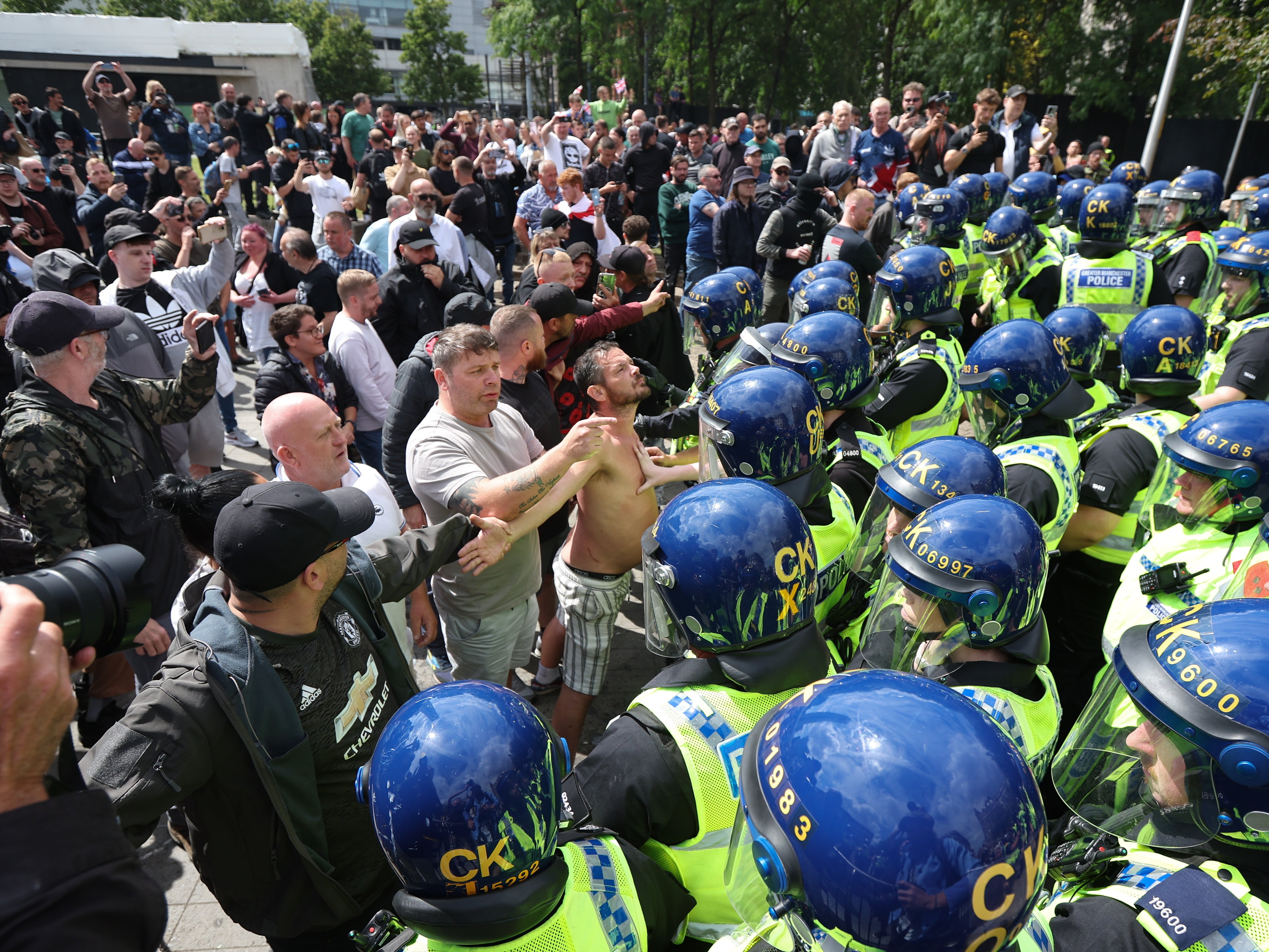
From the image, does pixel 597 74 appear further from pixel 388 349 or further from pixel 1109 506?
pixel 1109 506

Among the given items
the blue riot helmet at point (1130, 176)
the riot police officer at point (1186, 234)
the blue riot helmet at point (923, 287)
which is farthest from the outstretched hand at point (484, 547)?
the blue riot helmet at point (1130, 176)

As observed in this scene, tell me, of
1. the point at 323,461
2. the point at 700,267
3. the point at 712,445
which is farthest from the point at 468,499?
the point at 700,267

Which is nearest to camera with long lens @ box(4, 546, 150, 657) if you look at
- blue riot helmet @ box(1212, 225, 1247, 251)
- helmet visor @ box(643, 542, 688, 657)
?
helmet visor @ box(643, 542, 688, 657)

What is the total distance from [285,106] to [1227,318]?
17190 millimetres

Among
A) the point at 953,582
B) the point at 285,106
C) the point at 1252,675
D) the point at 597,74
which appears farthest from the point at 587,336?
the point at 597,74

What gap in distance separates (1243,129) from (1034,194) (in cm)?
1035

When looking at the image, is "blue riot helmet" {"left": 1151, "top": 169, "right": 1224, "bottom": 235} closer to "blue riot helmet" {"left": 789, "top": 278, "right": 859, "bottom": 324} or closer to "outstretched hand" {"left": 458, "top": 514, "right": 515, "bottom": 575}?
"blue riot helmet" {"left": 789, "top": 278, "right": 859, "bottom": 324}

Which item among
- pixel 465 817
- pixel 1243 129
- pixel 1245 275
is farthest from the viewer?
pixel 1243 129

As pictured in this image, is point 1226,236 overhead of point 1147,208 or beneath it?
beneath

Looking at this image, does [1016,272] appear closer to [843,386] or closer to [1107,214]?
[1107,214]

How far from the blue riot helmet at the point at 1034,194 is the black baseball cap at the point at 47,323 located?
342 inches

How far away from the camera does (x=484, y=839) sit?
150 cm

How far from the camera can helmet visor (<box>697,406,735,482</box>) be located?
319cm

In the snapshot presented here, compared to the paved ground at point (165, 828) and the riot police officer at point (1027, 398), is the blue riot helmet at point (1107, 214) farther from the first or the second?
the paved ground at point (165, 828)
